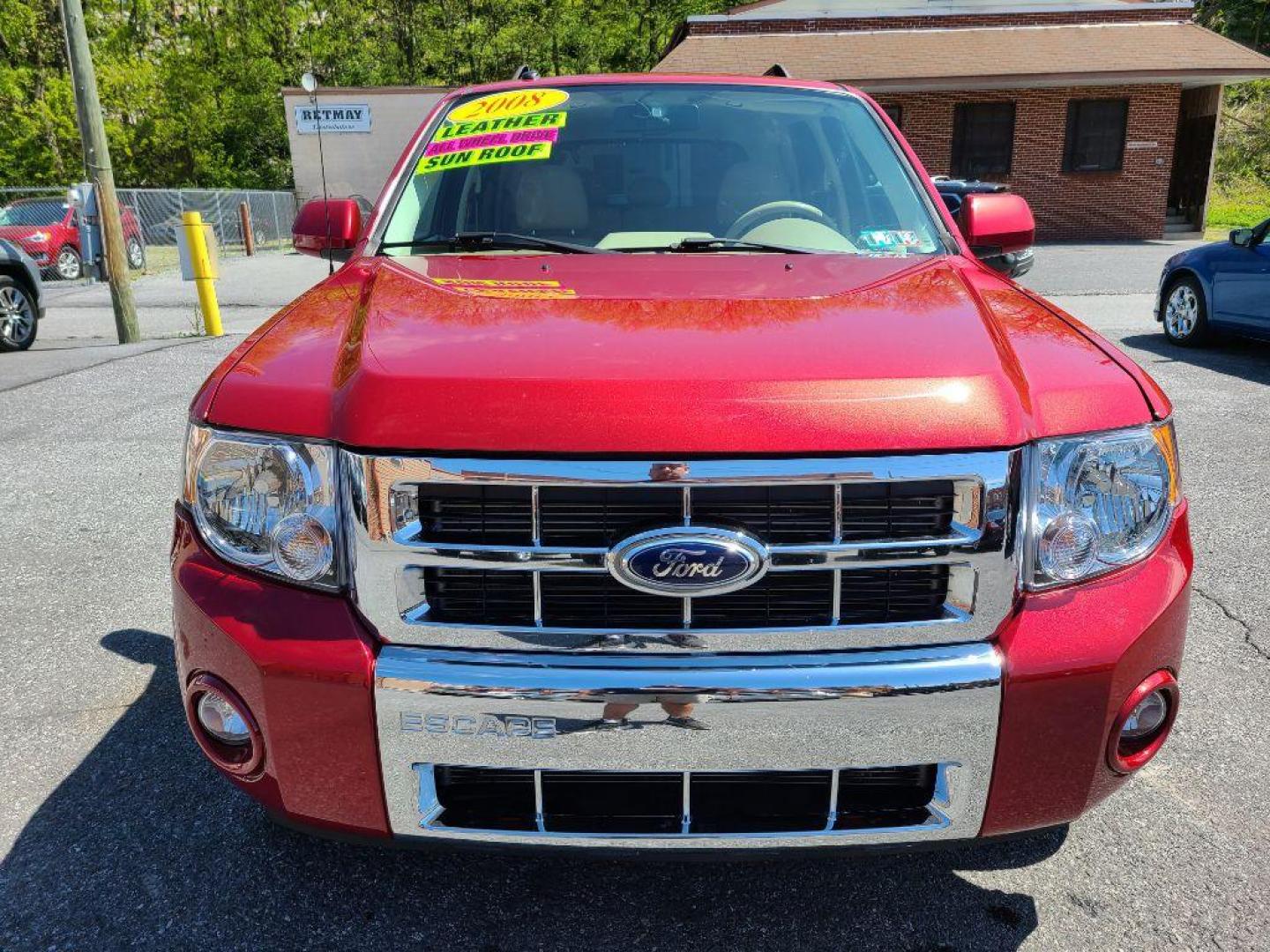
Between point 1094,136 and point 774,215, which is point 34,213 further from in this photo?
point 1094,136

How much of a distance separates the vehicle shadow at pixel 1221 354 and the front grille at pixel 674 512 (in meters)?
7.63

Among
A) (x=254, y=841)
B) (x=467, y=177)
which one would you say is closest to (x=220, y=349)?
(x=467, y=177)

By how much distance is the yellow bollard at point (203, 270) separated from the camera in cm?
1060

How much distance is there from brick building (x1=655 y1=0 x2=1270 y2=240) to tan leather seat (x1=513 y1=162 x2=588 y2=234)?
22.1 m

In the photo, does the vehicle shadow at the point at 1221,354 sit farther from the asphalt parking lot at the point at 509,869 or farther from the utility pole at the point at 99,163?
the utility pole at the point at 99,163

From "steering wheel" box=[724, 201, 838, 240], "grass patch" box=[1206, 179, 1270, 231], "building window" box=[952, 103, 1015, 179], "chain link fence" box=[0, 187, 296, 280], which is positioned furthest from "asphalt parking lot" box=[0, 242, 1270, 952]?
"grass patch" box=[1206, 179, 1270, 231]

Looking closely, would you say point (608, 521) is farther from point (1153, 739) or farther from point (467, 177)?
point (467, 177)

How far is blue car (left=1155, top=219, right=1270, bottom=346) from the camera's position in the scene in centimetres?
838

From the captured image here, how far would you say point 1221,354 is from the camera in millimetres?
9031

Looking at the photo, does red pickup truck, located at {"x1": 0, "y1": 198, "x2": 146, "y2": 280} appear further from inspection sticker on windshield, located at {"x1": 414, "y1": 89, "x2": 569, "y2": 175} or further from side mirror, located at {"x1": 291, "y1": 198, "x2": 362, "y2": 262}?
inspection sticker on windshield, located at {"x1": 414, "y1": 89, "x2": 569, "y2": 175}

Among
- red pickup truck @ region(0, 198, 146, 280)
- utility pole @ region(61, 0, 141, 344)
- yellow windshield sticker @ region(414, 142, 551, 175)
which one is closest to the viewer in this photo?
yellow windshield sticker @ region(414, 142, 551, 175)

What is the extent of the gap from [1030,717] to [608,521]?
802 millimetres

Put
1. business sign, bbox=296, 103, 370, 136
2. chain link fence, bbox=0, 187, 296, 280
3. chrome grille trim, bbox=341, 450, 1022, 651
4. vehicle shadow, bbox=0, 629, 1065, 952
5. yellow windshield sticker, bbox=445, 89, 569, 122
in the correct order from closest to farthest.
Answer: chrome grille trim, bbox=341, 450, 1022, 651, vehicle shadow, bbox=0, 629, 1065, 952, yellow windshield sticker, bbox=445, 89, 569, 122, chain link fence, bbox=0, 187, 296, 280, business sign, bbox=296, 103, 370, 136

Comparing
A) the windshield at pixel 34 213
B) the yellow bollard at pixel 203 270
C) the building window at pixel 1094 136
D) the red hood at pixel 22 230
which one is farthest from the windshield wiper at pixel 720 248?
the building window at pixel 1094 136
